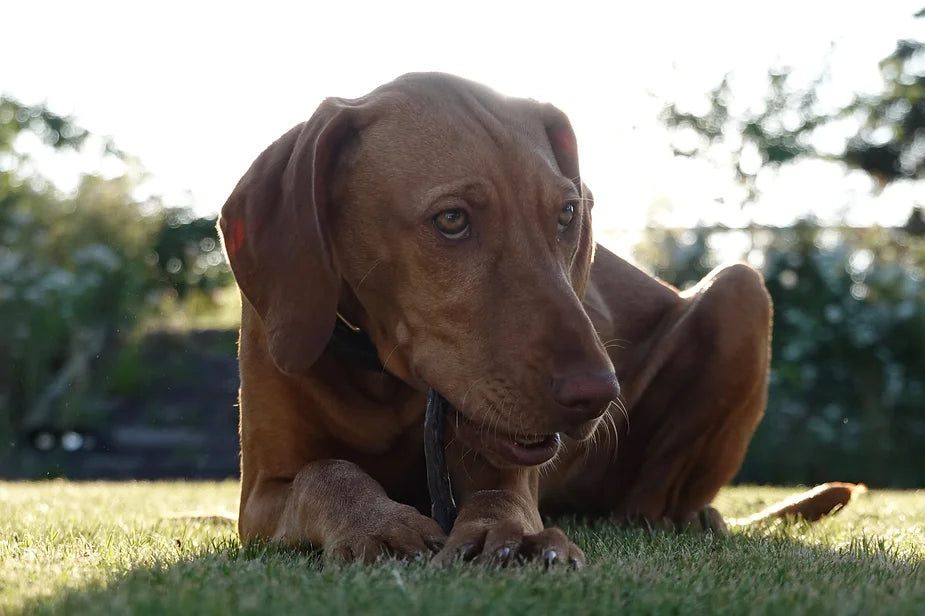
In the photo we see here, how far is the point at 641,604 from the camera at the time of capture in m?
2.16

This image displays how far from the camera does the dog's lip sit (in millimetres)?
2914

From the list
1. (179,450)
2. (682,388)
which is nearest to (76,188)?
(179,450)

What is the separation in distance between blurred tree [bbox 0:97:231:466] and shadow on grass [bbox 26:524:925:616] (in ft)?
26.7

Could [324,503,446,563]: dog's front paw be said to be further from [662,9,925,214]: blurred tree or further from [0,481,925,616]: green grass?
[662,9,925,214]: blurred tree

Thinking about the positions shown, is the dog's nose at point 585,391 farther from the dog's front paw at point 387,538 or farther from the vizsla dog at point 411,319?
the dog's front paw at point 387,538

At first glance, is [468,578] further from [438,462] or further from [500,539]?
[438,462]

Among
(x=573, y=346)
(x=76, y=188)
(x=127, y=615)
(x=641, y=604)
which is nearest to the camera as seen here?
(x=127, y=615)

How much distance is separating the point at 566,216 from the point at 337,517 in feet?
3.67

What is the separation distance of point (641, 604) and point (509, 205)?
4.19ft

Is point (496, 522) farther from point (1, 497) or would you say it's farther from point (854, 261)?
point (854, 261)

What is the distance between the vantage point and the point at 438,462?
10.4 feet

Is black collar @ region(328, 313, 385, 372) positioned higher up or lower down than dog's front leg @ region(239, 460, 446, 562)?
higher up

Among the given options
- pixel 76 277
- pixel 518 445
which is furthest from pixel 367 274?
pixel 76 277

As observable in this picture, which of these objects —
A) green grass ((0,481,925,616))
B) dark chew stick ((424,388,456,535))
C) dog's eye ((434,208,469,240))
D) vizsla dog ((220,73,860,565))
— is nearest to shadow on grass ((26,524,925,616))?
green grass ((0,481,925,616))
